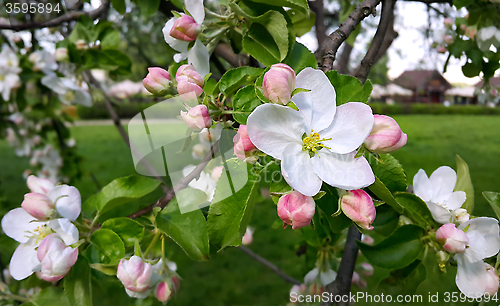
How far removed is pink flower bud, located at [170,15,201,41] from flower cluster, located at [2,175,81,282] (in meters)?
0.42

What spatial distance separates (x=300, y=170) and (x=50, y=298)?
2.19ft

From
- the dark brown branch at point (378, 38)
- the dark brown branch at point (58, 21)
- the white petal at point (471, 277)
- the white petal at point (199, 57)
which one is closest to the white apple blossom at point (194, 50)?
the white petal at point (199, 57)

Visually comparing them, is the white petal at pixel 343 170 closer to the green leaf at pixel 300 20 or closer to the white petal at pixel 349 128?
the white petal at pixel 349 128

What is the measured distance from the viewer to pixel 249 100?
23.0 inches

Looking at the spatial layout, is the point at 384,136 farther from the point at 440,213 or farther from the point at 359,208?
the point at 440,213

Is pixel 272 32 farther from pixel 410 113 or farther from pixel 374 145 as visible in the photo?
pixel 410 113

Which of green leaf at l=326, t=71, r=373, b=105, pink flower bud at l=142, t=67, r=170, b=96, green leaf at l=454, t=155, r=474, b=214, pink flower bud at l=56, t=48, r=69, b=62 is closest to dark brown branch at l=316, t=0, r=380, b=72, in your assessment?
green leaf at l=326, t=71, r=373, b=105

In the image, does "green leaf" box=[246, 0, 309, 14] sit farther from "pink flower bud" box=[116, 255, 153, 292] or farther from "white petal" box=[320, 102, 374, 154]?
"pink flower bud" box=[116, 255, 153, 292]

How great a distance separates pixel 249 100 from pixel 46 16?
115 inches

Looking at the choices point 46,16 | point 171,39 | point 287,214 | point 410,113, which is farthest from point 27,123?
point 410,113

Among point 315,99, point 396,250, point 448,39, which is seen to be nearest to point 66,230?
point 315,99

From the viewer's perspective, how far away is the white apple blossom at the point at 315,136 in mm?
487

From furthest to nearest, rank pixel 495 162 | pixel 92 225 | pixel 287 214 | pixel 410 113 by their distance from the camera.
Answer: pixel 410 113 < pixel 495 162 < pixel 92 225 < pixel 287 214

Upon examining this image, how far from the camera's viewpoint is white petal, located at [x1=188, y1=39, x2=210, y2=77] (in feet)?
2.24
